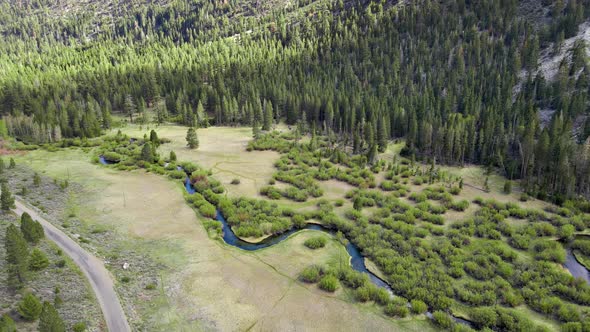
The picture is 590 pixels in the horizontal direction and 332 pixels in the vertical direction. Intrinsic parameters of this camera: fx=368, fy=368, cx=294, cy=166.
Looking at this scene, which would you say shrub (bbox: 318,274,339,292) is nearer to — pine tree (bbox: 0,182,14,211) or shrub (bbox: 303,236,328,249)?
shrub (bbox: 303,236,328,249)

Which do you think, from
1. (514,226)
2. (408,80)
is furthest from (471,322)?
(408,80)

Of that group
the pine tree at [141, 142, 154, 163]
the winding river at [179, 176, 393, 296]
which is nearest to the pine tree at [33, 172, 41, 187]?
the pine tree at [141, 142, 154, 163]

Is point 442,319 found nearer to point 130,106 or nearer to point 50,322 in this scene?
point 50,322

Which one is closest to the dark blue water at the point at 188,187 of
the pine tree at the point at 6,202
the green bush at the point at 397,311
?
the pine tree at the point at 6,202

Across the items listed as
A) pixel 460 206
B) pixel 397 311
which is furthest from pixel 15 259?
pixel 460 206

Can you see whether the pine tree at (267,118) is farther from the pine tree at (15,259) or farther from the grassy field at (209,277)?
the pine tree at (15,259)

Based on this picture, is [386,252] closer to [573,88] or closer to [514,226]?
[514,226]
